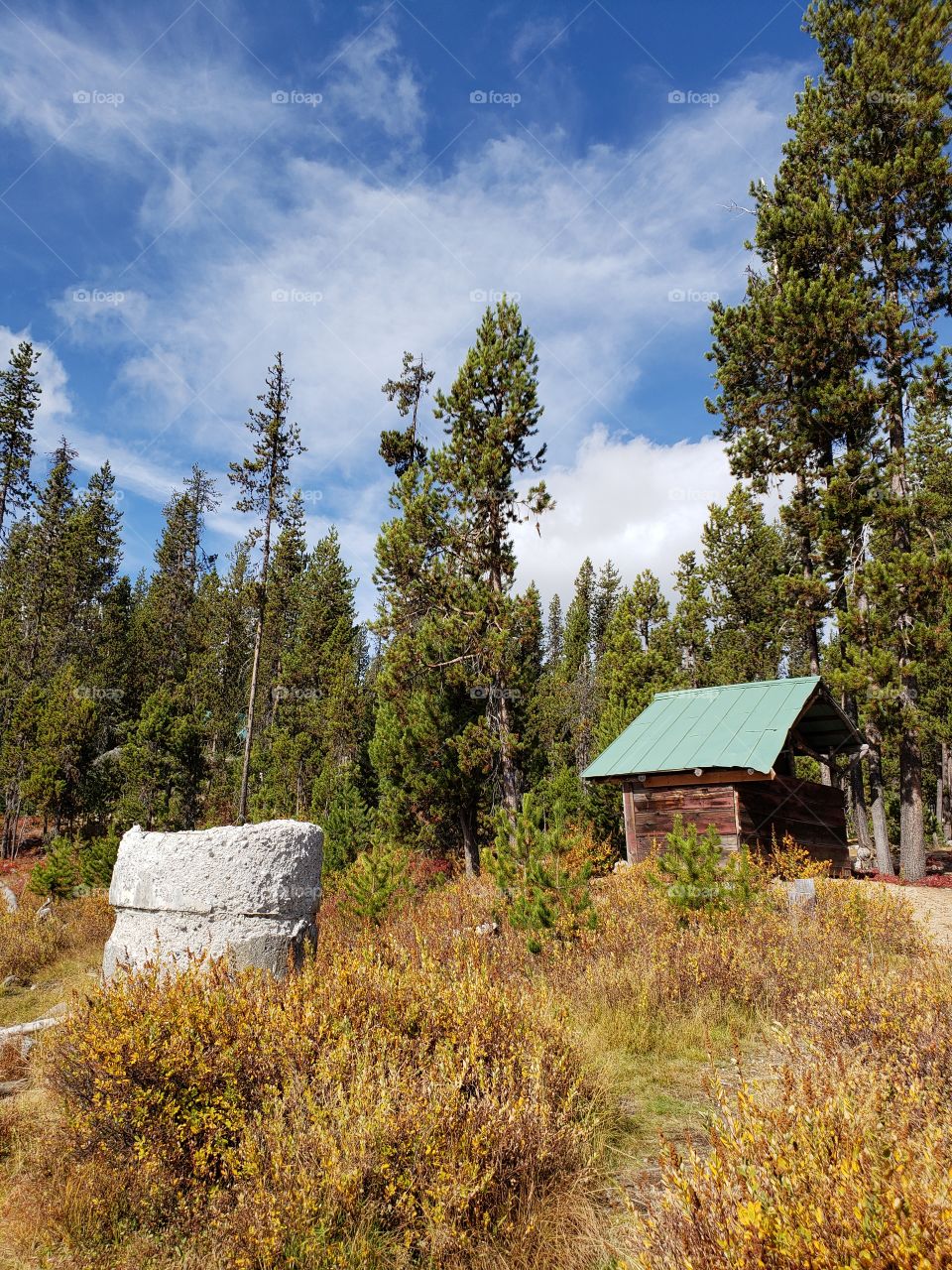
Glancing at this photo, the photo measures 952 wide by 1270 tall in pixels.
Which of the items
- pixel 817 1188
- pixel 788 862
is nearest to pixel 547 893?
pixel 817 1188

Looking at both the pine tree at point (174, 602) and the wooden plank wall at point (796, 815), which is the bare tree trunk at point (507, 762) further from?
the pine tree at point (174, 602)

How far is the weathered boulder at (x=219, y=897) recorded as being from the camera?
5820 mm

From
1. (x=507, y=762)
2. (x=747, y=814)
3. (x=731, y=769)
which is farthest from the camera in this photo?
(x=507, y=762)

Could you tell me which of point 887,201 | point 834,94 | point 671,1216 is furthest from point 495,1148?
point 834,94

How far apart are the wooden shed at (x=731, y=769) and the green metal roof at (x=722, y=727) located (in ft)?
0.07

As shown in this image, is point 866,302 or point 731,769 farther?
point 866,302

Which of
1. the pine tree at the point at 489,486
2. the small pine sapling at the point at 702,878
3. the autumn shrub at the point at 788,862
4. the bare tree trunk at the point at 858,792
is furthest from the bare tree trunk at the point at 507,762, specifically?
the bare tree trunk at the point at 858,792

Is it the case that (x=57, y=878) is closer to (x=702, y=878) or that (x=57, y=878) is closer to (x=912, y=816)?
(x=702, y=878)

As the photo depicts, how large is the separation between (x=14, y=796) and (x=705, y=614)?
28496 millimetres

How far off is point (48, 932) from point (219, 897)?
7433 millimetres

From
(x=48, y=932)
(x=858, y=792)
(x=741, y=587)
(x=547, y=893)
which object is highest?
(x=741, y=587)

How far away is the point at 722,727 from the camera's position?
14.1 meters

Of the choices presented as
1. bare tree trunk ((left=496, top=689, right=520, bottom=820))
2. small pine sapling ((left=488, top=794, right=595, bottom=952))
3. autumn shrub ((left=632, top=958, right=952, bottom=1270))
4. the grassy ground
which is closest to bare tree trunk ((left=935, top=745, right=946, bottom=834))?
bare tree trunk ((left=496, top=689, right=520, bottom=820))

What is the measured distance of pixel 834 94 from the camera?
17297 mm
